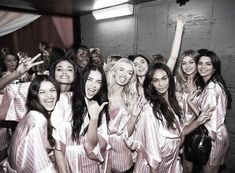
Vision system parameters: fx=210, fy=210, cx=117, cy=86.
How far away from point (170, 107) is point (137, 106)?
1.33ft

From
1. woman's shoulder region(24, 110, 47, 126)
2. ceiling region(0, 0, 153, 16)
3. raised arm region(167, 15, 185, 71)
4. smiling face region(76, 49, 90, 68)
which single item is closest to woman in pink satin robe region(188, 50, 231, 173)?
raised arm region(167, 15, 185, 71)

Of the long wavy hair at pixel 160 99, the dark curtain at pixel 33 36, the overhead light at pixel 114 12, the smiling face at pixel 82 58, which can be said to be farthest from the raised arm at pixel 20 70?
the dark curtain at pixel 33 36

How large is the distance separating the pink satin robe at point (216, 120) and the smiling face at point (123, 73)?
1.14 meters

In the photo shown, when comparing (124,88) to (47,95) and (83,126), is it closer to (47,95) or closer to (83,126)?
(83,126)

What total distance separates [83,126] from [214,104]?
1.81m

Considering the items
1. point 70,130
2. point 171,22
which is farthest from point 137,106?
point 171,22

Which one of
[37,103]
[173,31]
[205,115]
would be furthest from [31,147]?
[173,31]

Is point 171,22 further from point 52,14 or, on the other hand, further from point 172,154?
point 52,14

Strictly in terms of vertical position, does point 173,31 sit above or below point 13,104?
above

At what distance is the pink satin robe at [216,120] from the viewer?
9.52ft

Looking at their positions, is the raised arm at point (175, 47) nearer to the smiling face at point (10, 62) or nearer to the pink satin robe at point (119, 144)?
the pink satin robe at point (119, 144)

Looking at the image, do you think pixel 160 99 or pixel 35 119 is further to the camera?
pixel 160 99

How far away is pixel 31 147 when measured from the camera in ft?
6.27

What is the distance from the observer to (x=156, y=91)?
2520mm
